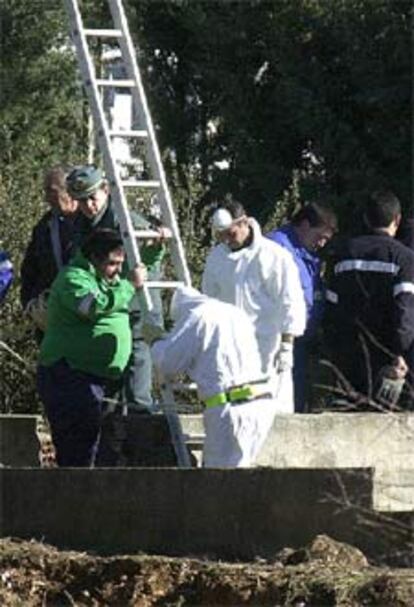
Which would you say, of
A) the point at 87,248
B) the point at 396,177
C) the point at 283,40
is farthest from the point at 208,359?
the point at 283,40

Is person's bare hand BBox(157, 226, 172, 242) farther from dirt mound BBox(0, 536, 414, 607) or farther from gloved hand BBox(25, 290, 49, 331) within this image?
dirt mound BBox(0, 536, 414, 607)

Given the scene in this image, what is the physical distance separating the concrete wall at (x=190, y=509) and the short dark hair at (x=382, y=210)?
2.97m

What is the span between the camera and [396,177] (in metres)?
18.8

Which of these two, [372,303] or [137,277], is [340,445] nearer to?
[372,303]

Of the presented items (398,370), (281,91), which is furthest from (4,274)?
(281,91)

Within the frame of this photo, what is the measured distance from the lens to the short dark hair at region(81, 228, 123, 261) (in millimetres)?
11180

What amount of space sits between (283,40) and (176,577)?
1165 cm

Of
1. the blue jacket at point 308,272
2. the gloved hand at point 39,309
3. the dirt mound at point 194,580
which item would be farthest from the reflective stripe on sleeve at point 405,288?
the dirt mound at point 194,580

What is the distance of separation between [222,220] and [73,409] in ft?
4.77

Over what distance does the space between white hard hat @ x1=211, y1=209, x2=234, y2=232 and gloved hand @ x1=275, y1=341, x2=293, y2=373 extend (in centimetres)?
74

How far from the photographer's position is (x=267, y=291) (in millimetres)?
11977

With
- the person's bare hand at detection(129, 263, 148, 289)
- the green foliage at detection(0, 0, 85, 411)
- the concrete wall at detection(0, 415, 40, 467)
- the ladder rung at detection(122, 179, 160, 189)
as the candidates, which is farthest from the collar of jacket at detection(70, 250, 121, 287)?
the green foliage at detection(0, 0, 85, 411)

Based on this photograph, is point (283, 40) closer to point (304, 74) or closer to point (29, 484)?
point (304, 74)

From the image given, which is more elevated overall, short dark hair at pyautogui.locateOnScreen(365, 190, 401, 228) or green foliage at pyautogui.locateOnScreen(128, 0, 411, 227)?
short dark hair at pyautogui.locateOnScreen(365, 190, 401, 228)
